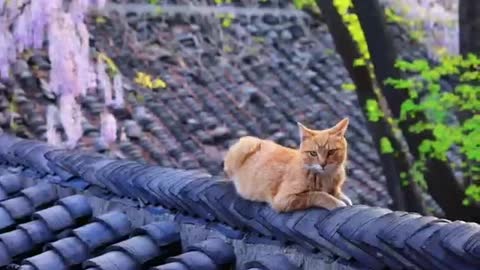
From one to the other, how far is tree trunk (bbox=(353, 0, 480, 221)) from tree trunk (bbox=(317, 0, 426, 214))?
29cm

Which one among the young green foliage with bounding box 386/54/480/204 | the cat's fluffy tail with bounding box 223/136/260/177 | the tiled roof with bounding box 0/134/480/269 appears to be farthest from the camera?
the young green foliage with bounding box 386/54/480/204

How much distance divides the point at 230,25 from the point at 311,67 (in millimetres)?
1164

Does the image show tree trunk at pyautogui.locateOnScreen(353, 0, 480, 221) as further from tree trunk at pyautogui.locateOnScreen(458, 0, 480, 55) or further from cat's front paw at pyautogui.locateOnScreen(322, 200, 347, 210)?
cat's front paw at pyautogui.locateOnScreen(322, 200, 347, 210)

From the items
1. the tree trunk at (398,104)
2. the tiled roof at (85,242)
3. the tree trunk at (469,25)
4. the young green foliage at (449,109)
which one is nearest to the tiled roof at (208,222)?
the tiled roof at (85,242)

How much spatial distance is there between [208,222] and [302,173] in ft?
1.92

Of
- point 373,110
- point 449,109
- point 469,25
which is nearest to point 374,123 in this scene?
point 373,110

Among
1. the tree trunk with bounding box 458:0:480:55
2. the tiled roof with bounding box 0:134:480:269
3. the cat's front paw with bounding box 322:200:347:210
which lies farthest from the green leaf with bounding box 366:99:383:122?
the cat's front paw with bounding box 322:200:347:210

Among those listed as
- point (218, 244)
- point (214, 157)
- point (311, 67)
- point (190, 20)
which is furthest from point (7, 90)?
point (218, 244)

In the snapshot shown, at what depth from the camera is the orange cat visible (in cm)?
313

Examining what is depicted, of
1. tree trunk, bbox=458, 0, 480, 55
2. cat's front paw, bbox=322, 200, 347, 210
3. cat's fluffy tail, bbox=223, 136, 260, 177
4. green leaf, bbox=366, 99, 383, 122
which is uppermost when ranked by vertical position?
tree trunk, bbox=458, 0, 480, 55

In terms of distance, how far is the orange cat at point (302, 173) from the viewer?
3.13 metres

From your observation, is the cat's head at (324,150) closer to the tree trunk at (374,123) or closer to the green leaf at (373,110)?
the green leaf at (373,110)

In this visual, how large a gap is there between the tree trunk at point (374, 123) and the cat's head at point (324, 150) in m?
3.29

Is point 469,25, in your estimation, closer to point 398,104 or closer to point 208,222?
point 398,104
